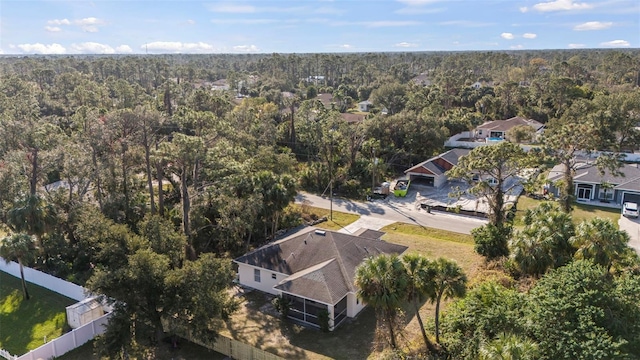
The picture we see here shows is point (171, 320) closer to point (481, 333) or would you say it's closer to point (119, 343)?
point (119, 343)

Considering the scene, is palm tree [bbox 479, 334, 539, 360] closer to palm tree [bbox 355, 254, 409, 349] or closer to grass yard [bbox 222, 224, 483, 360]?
palm tree [bbox 355, 254, 409, 349]

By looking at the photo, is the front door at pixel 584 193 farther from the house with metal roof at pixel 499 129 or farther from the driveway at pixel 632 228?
the house with metal roof at pixel 499 129

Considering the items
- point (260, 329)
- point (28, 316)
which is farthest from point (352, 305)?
point (28, 316)

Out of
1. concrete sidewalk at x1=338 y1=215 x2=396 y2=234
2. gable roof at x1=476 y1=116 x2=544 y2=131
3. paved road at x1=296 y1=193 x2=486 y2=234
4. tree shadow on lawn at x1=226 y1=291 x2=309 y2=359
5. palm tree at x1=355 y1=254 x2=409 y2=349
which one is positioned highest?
gable roof at x1=476 y1=116 x2=544 y2=131

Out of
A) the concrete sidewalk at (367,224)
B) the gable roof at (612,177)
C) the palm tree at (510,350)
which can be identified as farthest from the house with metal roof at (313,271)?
the gable roof at (612,177)

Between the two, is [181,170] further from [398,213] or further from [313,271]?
[398,213]

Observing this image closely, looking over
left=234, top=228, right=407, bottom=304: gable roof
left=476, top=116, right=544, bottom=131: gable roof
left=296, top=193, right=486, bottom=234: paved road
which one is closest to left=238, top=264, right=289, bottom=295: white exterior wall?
left=234, top=228, right=407, bottom=304: gable roof
